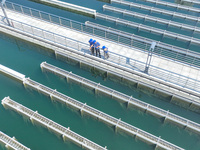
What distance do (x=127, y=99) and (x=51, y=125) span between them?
6937 millimetres

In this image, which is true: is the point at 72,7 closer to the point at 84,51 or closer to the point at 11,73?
the point at 84,51

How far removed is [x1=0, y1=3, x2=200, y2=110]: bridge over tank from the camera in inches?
665

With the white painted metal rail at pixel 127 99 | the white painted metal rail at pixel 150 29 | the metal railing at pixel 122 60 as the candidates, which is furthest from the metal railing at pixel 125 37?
the white painted metal rail at pixel 127 99

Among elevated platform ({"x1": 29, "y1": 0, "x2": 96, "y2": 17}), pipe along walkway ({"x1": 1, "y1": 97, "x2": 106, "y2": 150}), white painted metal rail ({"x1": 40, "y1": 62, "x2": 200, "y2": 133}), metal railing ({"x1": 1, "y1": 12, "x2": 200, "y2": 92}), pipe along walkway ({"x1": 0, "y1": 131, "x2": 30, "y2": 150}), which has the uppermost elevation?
elevated platform ({"x1": 29, "y1": 0, "x2": 96, "y2": 17})

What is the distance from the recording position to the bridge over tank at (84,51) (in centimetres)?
1689

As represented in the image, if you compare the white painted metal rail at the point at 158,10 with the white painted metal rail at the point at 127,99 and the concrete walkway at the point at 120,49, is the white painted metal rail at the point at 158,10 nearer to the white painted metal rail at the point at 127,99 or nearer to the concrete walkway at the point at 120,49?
the concrete walkway at the point at 120,49

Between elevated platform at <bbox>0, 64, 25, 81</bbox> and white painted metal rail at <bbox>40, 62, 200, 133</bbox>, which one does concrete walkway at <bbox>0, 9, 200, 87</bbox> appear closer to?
white painted metal rail at <bbox>40, 62, 200, 133</bbox>

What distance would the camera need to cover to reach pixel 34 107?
55.0 ft

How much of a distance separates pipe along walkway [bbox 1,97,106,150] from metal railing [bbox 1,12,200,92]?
25.8ft

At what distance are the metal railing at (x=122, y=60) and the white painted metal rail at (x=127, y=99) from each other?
279 cm

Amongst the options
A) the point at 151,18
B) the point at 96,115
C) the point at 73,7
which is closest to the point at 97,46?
the point at 96,115

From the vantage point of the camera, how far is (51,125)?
49.7 feet

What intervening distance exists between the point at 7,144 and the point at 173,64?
15924 millimetres

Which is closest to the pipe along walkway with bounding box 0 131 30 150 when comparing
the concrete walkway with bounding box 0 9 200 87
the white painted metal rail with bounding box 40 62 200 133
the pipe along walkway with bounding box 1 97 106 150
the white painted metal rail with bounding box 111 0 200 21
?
the pipe along walkway with bounding box 1 97 106 150
